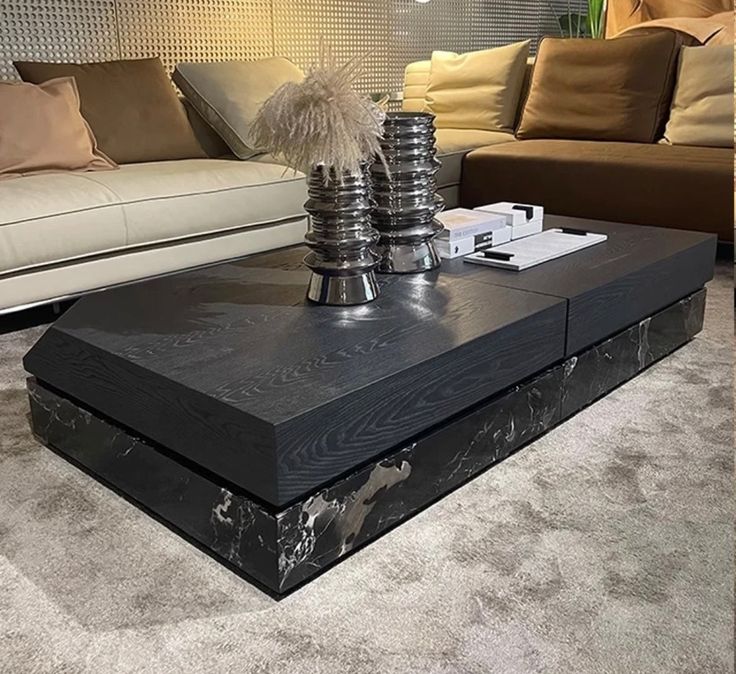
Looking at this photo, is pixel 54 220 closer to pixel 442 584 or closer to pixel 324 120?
pixel 324 120

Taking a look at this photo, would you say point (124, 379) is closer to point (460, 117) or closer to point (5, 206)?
point (5, 206)

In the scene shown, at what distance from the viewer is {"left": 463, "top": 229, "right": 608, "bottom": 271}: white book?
2.00m

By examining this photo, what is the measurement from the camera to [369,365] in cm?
138

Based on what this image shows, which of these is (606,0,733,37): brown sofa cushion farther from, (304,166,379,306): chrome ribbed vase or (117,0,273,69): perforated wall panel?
(304,166,379,306): chrome ribbed vase

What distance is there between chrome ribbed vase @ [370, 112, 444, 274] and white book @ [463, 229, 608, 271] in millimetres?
198

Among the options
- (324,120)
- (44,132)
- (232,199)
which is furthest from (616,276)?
(44,132)

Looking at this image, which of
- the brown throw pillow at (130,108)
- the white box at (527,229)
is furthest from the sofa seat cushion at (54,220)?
the white box at (527,229)

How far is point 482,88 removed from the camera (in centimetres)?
418

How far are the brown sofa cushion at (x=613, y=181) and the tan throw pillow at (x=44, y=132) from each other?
1.62 metres

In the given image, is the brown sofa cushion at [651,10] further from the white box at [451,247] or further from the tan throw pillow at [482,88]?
the white box at [451,247]

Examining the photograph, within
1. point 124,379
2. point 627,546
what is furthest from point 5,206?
point 627,546

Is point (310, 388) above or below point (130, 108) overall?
below

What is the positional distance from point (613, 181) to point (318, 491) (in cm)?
239

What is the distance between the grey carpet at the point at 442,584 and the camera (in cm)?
113
